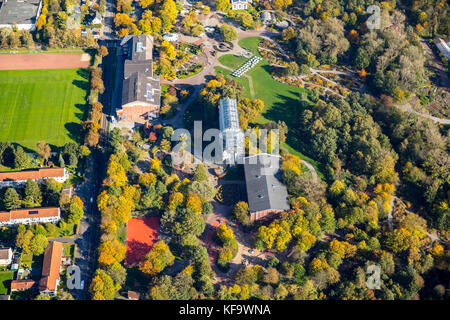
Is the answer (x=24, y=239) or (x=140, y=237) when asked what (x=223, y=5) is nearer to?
(x=140, y=237)

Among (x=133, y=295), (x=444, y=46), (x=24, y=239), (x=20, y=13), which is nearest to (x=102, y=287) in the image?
(x=133, y=295)

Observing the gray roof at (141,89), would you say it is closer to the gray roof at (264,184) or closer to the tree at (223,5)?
the gray roof at (264,184)

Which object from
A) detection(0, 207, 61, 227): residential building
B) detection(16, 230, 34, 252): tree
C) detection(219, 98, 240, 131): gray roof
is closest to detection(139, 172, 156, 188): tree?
detection(0, 207, 61, 227): residential building

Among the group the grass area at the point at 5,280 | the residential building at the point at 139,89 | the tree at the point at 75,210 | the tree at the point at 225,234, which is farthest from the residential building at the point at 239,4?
the grass area at the point at 5,280

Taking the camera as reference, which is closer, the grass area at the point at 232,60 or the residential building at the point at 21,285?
the residential building at the point at 21,285

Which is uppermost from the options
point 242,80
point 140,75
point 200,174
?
point 140,75

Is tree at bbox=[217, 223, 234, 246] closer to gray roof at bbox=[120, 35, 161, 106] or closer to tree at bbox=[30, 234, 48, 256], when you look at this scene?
tree at bbox=[30, 234, 48, 256]
